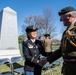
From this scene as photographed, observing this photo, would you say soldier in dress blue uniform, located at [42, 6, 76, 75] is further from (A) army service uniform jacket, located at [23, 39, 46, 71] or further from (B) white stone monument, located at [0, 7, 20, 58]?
(B) white stone monument, located at [0, 7, 20, 58]

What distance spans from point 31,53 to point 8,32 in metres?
8.01

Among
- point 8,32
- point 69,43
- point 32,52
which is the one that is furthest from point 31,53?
point 8,32

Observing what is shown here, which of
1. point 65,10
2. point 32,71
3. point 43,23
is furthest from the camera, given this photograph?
point 43,23

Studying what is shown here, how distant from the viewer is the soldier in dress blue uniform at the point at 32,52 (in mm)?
3120

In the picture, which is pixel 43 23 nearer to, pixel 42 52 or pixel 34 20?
pixel 34 20

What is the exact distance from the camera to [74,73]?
7.13 ft

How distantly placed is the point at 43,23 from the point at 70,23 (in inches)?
1186

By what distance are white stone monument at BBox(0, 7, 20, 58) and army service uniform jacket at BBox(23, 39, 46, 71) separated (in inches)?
274

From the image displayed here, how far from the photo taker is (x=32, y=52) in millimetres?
3191

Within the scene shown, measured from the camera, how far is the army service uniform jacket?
3.11m

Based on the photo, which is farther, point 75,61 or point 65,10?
point 65,10

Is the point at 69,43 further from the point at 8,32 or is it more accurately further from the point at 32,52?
the point at 8,32

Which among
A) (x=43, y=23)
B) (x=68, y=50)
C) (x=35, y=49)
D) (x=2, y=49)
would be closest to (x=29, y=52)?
(x=35, y=49)

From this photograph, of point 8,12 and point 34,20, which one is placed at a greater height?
point 34,20
